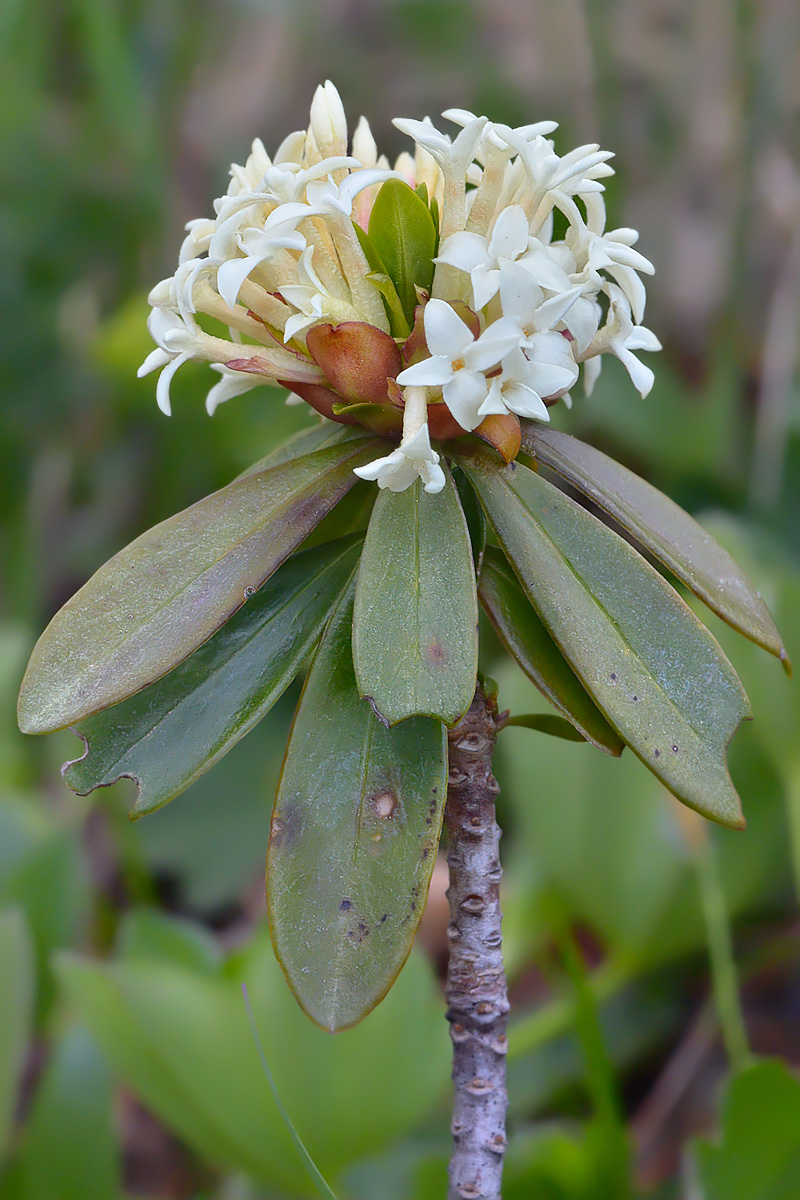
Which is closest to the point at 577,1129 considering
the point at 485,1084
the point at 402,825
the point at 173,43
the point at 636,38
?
the point at 485,1084

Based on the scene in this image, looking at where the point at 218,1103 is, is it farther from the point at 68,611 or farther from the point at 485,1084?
the point at 68,611

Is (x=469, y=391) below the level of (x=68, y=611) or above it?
above

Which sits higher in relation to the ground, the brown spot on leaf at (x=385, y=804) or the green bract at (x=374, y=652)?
the green bract at (x=374, y=652)

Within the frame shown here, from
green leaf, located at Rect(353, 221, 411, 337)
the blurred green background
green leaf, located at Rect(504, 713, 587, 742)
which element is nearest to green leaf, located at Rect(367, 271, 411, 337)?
green leaf, located at Rect(353, 221, 411, 337)

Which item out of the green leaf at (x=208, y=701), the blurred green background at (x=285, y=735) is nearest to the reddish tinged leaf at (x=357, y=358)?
the green leaf at (x=208, y=701)

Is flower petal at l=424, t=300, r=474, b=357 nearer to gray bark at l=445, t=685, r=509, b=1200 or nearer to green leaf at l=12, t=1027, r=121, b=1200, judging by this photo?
gray bark at l=445, t=685, r=509, b=1200

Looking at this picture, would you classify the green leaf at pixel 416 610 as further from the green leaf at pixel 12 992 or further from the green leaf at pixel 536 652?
the green leaf at pixel 12 992

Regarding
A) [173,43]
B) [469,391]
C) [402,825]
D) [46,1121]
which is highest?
[173,43]
